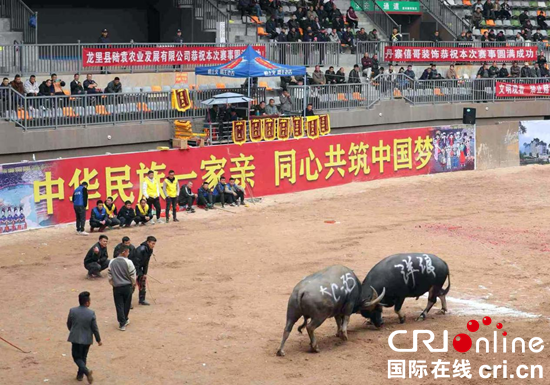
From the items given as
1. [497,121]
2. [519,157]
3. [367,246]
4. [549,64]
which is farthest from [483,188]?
[549,64]

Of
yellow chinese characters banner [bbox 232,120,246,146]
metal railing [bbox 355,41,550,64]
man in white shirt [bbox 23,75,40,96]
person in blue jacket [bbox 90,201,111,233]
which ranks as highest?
metal railing [bbox 355,41,550,64]

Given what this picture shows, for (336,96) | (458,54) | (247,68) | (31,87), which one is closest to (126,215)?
(31,87)

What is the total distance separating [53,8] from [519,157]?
21.5m

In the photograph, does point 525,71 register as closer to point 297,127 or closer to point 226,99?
point 297,127

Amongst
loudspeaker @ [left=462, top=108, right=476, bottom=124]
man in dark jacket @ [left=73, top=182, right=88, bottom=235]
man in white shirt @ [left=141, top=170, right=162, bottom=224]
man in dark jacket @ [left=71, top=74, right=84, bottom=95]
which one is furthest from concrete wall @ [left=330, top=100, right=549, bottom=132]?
man in dark jacket @ [left=73, top=182, right=88, bottom=235]

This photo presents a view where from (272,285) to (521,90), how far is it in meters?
25.3

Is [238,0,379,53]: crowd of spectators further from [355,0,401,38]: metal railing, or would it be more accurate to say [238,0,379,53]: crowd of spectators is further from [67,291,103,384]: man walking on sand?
[67,291,103,384]: man walking on sand

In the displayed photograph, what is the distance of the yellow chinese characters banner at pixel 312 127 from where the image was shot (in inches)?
1372

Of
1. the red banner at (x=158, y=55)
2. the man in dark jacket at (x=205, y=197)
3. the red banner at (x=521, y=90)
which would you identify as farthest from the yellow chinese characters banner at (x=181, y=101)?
the red banner at (x=521, y=90)

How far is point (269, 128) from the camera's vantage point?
33406 mm

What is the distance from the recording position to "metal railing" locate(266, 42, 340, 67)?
40.1 m

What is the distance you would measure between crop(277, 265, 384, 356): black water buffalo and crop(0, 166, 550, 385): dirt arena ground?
0.54 m

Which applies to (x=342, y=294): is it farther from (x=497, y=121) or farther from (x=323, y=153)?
(x=497, y=121)

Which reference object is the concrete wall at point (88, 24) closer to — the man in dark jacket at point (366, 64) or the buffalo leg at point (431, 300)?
the man in dark jacket at point (366, 64)
